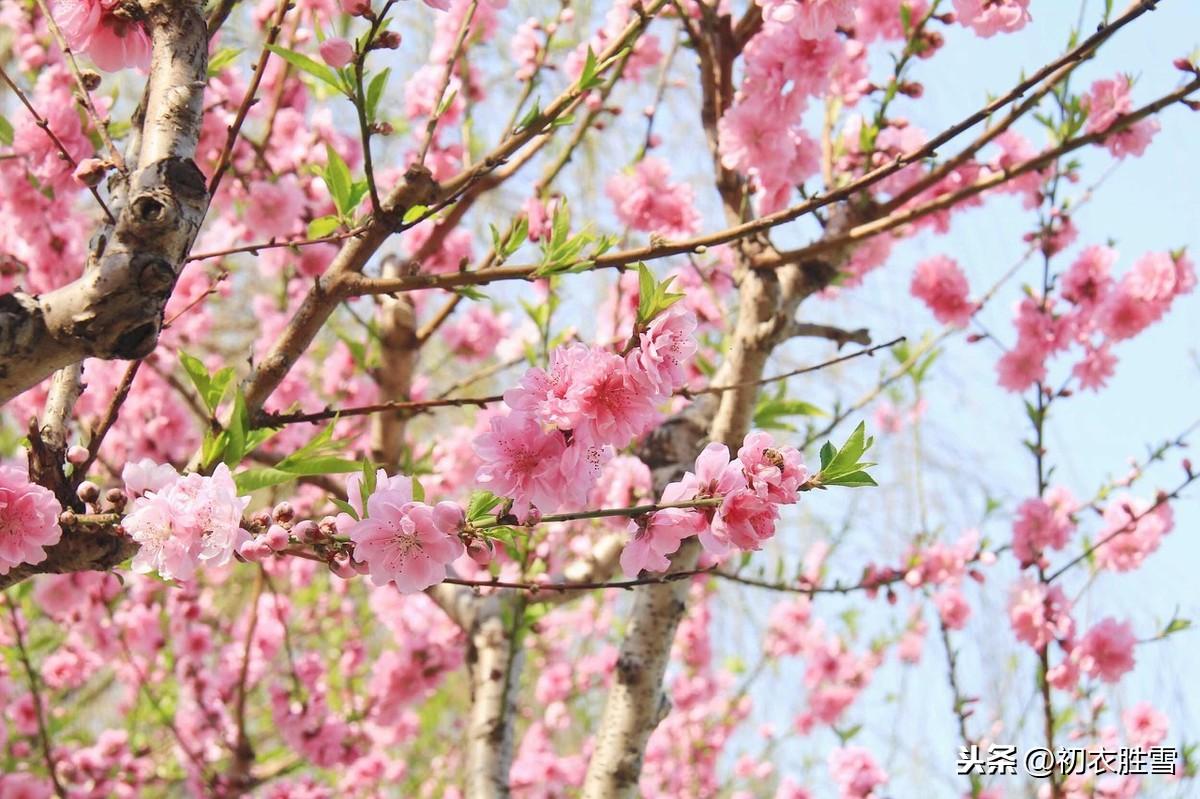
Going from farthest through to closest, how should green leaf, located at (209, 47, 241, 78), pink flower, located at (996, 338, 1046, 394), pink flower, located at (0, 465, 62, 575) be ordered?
pink flower, located at (996, 338, 1046, 394), green leaf, located at (209, 47, 241, 78), pink flower, located at (0, 465, 62, 575)

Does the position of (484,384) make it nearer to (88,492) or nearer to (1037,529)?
(1037,529)

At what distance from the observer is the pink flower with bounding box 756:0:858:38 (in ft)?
5.34

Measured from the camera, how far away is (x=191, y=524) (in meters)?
1.17

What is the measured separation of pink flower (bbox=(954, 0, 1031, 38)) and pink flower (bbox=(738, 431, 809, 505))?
1019 millimetres

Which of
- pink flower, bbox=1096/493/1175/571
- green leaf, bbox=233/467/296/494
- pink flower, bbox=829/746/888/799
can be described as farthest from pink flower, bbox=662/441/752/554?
pink flower, bbox=1096/493/1175/571

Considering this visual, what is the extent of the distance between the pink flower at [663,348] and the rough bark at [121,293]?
50cm

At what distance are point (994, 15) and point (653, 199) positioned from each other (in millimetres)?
1254

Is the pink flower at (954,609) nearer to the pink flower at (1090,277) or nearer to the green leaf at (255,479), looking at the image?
the pink flower at (1090,277)

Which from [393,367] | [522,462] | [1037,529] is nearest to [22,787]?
[393,367]

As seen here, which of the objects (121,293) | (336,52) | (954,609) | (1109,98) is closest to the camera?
(121,293)

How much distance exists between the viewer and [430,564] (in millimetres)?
1181

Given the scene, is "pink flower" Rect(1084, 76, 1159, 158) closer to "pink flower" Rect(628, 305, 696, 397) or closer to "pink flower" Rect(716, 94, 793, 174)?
"pink flower" Rect(716, 94, 793, 174)

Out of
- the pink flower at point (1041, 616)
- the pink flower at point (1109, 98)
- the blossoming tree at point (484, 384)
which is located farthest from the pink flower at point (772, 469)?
the pink flower at point (1041, 616)

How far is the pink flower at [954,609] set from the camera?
11.9 ft
